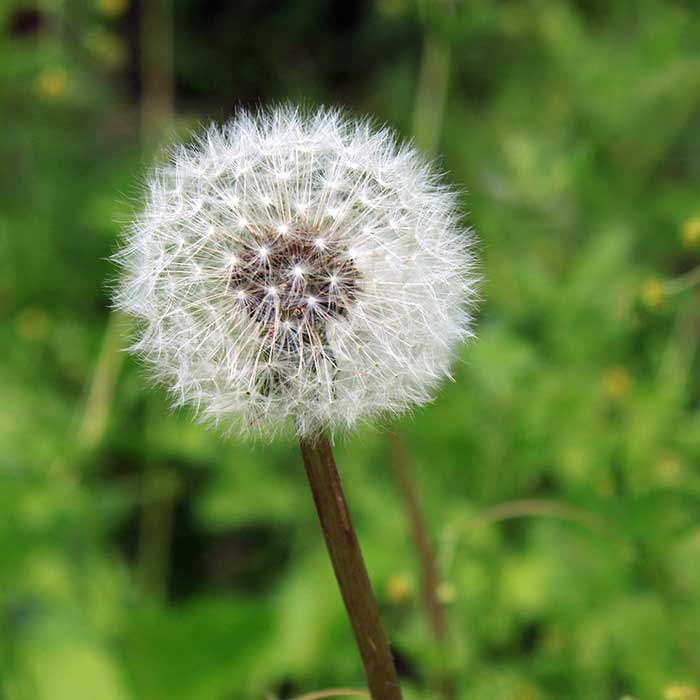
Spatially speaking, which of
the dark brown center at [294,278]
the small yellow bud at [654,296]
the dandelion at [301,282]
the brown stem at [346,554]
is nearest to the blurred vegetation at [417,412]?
the small yellow bud at [654,296]

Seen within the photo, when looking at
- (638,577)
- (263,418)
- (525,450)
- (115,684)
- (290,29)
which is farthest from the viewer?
(290,29)

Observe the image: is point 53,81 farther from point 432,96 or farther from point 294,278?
point 294,278

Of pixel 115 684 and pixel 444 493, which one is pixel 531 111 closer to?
pixel 444 493

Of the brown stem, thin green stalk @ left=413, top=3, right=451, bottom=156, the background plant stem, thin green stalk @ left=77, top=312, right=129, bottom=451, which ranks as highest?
thin green stalk @ left=413, top=3, right=451, bottom=156

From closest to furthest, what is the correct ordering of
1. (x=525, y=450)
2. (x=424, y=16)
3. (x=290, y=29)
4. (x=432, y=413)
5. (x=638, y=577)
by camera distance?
1. (x=638, y=577)
2. (x=525, y=450)
3. (x=432, y=413)
4. (x=424, y=16)
5. (x=290, y=29)

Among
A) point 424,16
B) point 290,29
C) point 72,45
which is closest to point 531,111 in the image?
point 424,16

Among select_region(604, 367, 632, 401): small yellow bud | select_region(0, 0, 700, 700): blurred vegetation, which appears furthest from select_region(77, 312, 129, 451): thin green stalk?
select_region(604, 367, 632, 401): small yellow bud

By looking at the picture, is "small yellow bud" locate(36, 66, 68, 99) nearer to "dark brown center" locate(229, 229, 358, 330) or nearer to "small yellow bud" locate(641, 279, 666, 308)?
"dark brown center" locate(229, 229, 358, 330)

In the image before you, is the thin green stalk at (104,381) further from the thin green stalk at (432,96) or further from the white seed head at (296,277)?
the white seed head at (296,277)
